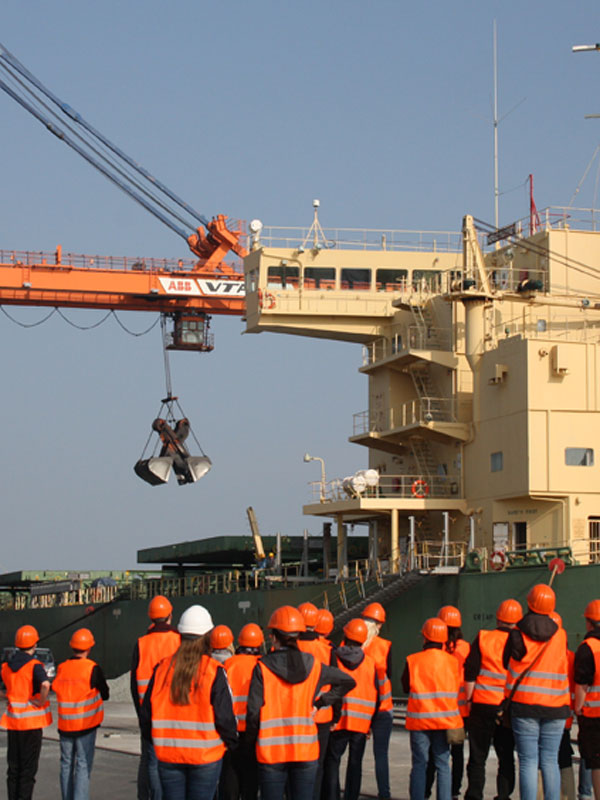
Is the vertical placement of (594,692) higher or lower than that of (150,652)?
lower

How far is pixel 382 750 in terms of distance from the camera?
36.2 ft

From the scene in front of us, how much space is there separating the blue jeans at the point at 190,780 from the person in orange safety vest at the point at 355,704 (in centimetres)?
316

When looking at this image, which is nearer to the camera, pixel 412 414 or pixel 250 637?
pixel 250 637

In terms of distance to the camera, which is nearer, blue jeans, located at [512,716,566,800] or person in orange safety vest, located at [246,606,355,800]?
person in orange safety vest, located at [246,606,355,800]

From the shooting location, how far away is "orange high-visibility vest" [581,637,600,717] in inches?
354

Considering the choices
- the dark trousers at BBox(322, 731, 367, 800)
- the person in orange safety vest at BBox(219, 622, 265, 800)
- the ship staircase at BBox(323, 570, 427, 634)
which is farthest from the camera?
the ship staircase at BBox(323, 570, 427, 634)

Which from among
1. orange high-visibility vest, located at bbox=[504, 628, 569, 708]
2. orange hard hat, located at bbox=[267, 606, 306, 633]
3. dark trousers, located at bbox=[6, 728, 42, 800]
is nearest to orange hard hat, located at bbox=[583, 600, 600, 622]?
orange high-visibility vest, located at bbox=[504, 628, 569, 708]

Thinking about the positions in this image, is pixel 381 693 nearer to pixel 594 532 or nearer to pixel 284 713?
pixel 284 713

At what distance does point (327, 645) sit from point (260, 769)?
10.8ft

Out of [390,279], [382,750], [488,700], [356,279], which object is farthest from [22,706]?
[390,279]

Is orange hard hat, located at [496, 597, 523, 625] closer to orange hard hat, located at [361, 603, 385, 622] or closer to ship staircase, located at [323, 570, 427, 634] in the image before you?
orange hard hat, located at [361, 603, 385, 622]

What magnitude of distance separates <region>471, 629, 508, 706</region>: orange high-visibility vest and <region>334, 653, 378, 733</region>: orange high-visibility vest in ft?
3.10

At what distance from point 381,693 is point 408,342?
15766mm

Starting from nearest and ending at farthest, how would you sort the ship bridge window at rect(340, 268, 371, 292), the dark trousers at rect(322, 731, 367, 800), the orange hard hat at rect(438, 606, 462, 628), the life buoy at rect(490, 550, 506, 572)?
the dark trousers at rect(322, 731, 367, 800) → the orange hard hat at rect(438, 606, 462, 628) → the life buoy at rect(490, 550, 506, 572) → the ship bridge window at rect(340, 268, 371, 292)
